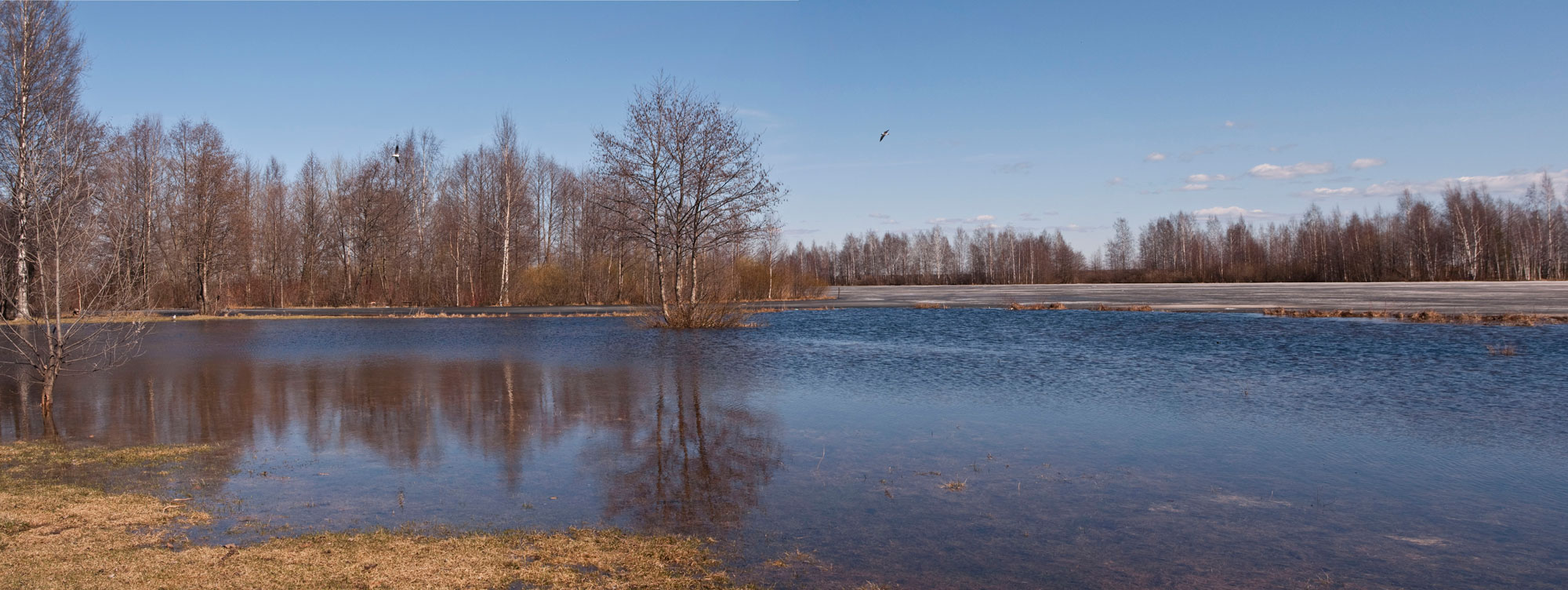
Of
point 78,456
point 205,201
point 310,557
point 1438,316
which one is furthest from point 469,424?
point 205,201

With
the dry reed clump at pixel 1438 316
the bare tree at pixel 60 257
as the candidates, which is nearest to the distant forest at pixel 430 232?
the bare tree at pixel 60 257

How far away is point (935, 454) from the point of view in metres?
8.62

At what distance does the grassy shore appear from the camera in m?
4.62

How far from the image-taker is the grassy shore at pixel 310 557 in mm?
4621

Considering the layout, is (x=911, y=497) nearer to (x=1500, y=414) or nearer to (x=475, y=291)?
(x=1500, y=414)

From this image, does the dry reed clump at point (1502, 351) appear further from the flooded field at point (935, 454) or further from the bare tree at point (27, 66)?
the bare tree at point (27, 66)

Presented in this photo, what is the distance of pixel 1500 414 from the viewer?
10781mm

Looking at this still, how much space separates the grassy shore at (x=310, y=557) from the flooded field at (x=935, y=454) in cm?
35

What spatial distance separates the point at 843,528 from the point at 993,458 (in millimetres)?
2948

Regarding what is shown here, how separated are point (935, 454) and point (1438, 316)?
80.6 ft

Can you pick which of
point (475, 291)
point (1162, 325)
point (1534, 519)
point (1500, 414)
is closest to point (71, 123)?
point (1534, 519)

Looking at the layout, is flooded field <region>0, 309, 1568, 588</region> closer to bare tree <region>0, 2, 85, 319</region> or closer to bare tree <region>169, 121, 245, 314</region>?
bare tree <region>0, 2, 85, 319</region>

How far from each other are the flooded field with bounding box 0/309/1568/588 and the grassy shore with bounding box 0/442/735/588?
348 millimetres

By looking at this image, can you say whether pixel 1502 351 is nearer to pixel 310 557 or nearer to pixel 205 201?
pixel 310 557
